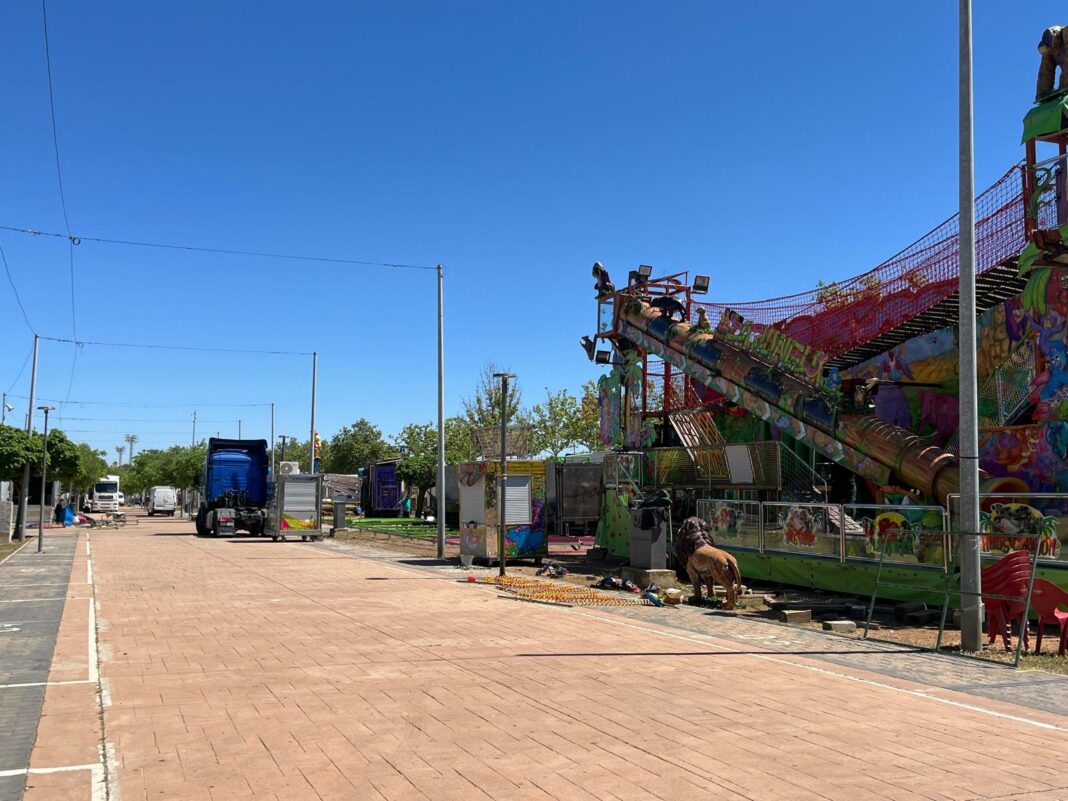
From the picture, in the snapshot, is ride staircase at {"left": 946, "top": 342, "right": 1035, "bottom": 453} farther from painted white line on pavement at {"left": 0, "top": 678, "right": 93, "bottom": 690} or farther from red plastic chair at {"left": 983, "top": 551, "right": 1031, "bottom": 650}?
painted white line on pavement at {"left": 0, "top": 678, "right": 93, "bottom": 690}

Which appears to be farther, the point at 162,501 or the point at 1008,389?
the point at 162,501

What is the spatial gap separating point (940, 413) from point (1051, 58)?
9032 mm

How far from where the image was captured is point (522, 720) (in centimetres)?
693

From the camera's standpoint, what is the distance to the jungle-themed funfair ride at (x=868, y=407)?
1439 centimetres

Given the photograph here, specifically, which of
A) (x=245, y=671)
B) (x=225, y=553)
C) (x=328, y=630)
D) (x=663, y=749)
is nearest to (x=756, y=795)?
(x=663, y=749)

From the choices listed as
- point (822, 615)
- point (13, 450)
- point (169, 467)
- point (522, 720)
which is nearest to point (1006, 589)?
point (822, 615)

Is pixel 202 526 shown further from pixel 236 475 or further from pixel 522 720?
pixel 522 720

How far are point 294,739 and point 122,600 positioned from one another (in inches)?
397

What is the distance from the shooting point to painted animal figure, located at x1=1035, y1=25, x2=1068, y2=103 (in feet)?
46.6

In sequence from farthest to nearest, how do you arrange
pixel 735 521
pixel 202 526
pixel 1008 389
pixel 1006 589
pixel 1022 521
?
pixel 202 526 < pixel 735 521 < pixel 1008 389 < pixel 1022 521 < pixel 1006 589

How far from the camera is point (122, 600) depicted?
588 inches

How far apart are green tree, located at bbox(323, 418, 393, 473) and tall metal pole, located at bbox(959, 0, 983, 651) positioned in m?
77.4

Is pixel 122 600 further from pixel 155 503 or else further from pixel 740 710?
pixel 155 503

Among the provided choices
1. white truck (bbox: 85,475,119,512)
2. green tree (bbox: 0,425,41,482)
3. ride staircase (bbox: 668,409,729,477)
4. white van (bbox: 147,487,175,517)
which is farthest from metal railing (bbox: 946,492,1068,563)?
white truck (bbox: 85,475,119,512)
